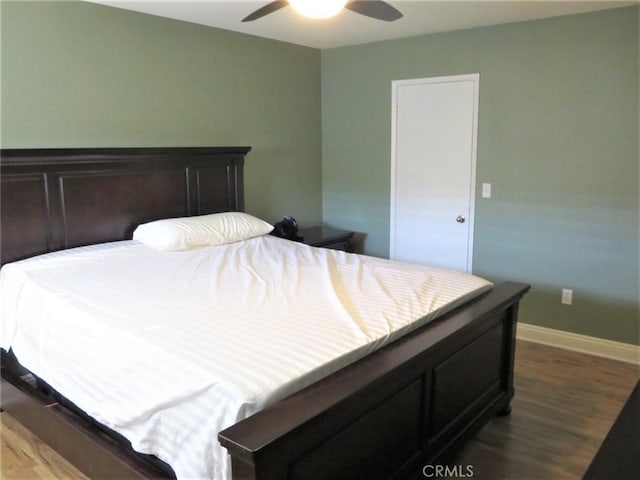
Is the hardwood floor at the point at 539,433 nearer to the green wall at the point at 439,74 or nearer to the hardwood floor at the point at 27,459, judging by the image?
the hardwood floor at the point at 27,459

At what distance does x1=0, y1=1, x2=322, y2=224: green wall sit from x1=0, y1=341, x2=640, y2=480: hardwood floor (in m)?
1.67

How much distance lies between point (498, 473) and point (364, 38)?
3.29m

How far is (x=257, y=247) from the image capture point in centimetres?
357

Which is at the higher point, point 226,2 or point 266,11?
point 226,2

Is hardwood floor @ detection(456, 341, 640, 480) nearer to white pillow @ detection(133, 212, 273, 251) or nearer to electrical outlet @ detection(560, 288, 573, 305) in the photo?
electrical outlet @ detection(560, 288, 573, 305)

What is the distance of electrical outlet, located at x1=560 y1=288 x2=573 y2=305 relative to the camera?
3831 mm

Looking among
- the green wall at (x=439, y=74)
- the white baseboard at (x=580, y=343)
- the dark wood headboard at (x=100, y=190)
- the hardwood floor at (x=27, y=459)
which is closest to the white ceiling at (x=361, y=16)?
the green wall at (x=439, y=74)

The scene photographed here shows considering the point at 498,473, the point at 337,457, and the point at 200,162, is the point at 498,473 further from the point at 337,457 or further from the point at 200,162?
the point at 200,162

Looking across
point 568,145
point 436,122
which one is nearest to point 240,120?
point 436,122

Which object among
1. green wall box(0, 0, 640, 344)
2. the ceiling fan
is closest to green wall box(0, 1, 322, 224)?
green wall box(0, 0, 640, 344)

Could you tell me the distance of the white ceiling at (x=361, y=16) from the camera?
331cm

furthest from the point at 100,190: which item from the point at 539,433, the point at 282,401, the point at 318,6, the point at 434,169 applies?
the point at 539,433

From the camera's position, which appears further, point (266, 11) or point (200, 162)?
point (200, 162)

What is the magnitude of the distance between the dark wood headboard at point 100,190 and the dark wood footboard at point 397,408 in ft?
7.00
